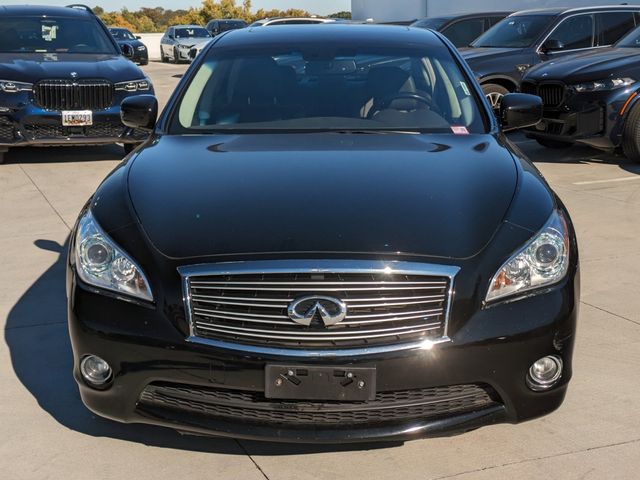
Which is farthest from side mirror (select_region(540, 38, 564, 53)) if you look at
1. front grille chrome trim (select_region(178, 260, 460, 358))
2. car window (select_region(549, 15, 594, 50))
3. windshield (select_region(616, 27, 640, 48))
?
front grille chrome trim (select_region(178, 260, 460, 358))

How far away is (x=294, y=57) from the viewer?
4965 mm

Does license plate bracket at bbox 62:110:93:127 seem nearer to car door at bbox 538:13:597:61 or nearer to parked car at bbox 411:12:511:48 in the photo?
car door at bbox 538:13:597:61

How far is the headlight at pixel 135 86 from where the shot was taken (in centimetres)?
989

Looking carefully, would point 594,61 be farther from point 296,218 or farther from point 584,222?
point 296,218

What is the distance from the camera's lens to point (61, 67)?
9773 millimetres

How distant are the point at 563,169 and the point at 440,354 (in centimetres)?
717

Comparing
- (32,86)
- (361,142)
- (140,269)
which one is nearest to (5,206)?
(32,86)

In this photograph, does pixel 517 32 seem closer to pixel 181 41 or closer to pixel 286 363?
pixel 286 363

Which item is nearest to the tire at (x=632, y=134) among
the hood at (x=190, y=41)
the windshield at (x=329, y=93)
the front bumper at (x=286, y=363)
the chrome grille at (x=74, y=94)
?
the windshield at (x=329, y=93)

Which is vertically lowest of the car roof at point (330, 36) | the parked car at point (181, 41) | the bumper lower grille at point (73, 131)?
the parked car at point (181, 41)

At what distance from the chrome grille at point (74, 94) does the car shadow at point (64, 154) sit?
903mm

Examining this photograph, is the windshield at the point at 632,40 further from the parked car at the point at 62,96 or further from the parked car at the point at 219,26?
the parked car at the point at 219,26

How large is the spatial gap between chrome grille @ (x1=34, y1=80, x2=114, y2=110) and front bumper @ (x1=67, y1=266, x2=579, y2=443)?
267 inches

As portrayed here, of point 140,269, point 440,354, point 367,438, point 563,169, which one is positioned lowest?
point 563,169
